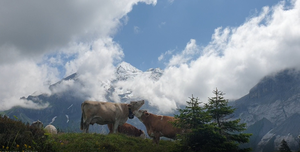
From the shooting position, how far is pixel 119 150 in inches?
502

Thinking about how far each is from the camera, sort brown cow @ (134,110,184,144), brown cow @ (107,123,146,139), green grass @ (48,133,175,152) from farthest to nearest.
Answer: brown cow @ (107,123,146,139)
brown cow @ (134,110,184,144)
green grass @ (48,133,175,152)

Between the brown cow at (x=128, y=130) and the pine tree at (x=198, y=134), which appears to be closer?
the pine tree at (x=198, y=134)

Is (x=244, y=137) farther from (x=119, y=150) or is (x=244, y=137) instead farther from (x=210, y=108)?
(x=119, y=150)

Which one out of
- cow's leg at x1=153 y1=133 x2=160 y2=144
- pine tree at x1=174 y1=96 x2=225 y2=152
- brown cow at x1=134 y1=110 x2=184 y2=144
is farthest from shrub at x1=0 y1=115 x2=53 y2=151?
brown cow at x1=134 y1=110 x2=184 y2=144

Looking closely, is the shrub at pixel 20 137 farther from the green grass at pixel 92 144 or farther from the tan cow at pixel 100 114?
the tan cow at pixel 100 114

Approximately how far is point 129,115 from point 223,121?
9.17 metres

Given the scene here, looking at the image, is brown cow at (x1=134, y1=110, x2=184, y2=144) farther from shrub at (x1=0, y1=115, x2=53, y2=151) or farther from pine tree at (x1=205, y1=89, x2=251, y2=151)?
shrub at (x1=0, y1=115, x2=53, y2=151)

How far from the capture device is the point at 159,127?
58.1ft

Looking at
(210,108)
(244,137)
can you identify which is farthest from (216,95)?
(244,137)

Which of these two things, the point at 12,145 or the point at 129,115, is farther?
the point at 129,115

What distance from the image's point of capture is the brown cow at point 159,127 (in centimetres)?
1730

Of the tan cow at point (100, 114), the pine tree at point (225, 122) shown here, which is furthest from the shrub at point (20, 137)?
the pine tree at point (225, 122)

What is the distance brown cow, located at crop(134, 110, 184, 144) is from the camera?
→ 17297 mm

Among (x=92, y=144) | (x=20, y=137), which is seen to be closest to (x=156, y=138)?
(x=92, y=144)
